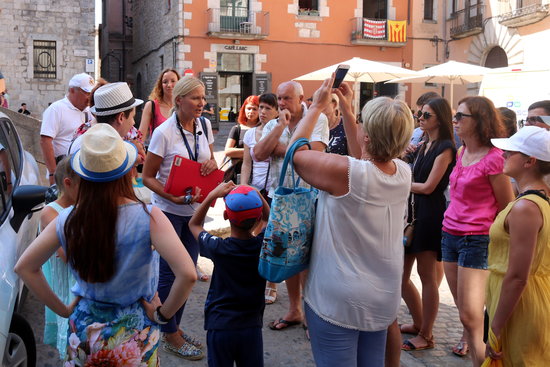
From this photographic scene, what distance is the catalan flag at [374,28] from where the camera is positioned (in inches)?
1057

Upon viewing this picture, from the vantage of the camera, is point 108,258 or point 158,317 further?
point 158,317

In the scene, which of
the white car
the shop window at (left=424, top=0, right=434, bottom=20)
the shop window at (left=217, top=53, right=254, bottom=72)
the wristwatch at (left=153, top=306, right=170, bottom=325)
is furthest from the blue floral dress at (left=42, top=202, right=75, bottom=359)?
the shop window at (left=424, top=0, right=434, bottom=20)

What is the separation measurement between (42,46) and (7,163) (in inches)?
837

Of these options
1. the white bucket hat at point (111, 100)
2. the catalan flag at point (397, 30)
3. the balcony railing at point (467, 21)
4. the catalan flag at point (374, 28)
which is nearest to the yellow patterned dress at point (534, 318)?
the white bucket hat at point (111, 100)

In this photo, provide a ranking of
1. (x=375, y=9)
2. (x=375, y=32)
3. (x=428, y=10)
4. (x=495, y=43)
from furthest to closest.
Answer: (x=375, y=9), (x=428, y=10), (x=375, y=32), (x=495, y=43)

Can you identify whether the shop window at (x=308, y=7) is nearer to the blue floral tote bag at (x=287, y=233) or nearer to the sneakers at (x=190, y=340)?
the sneakers at (x=190, y=340)

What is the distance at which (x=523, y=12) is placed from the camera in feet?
74.1

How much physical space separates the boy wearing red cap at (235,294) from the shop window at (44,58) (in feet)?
73.5

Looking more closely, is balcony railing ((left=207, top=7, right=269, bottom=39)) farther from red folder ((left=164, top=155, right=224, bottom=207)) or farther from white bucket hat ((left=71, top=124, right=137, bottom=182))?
white bucket hat ((left=71, top=124, right=137, bottom=182))

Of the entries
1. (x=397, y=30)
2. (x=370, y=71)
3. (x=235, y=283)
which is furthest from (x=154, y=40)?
(x=235, y=283)

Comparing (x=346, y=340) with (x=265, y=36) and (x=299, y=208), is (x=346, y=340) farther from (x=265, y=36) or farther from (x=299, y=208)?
(x=265, y=36)

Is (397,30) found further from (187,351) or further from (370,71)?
(187,351)

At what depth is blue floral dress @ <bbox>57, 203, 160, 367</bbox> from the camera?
7.51ft

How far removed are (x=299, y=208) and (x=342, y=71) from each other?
0.82 metres
